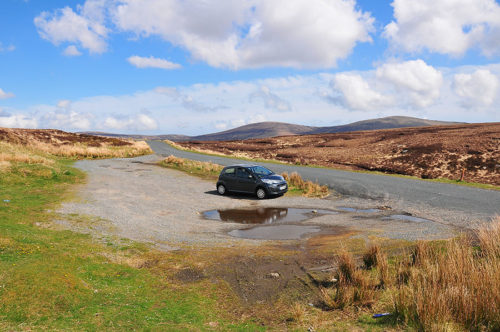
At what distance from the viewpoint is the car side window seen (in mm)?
20216

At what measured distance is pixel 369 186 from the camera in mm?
23578

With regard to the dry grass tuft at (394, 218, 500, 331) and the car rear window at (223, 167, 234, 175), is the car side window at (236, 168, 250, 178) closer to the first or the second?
the car rear window at (223, 167, 234, 175)

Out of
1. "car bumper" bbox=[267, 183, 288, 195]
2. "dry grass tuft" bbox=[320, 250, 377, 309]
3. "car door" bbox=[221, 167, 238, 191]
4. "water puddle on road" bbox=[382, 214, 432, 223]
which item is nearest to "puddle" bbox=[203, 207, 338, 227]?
"car bumper" bbox=[267, 183, 288, 195]

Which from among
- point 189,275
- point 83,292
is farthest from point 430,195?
point 83,292

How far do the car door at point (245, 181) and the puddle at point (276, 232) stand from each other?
664 centimetres

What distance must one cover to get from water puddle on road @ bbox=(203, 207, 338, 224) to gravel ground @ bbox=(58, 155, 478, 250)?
0.64 meters

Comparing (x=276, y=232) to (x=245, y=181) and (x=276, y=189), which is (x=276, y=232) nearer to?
(x=276, y=189)

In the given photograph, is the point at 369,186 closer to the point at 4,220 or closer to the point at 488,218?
the point at 488,218

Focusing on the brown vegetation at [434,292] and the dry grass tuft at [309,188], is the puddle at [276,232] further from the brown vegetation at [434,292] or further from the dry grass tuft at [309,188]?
the dry grass tuft at [309,188]

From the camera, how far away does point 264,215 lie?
1549 cm

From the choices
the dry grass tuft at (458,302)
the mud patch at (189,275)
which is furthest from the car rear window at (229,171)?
the dry grass tuft at (458,302)

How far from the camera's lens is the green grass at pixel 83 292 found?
18.1 feet

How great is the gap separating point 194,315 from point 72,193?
1549 centimetres

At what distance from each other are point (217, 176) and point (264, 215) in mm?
13685
